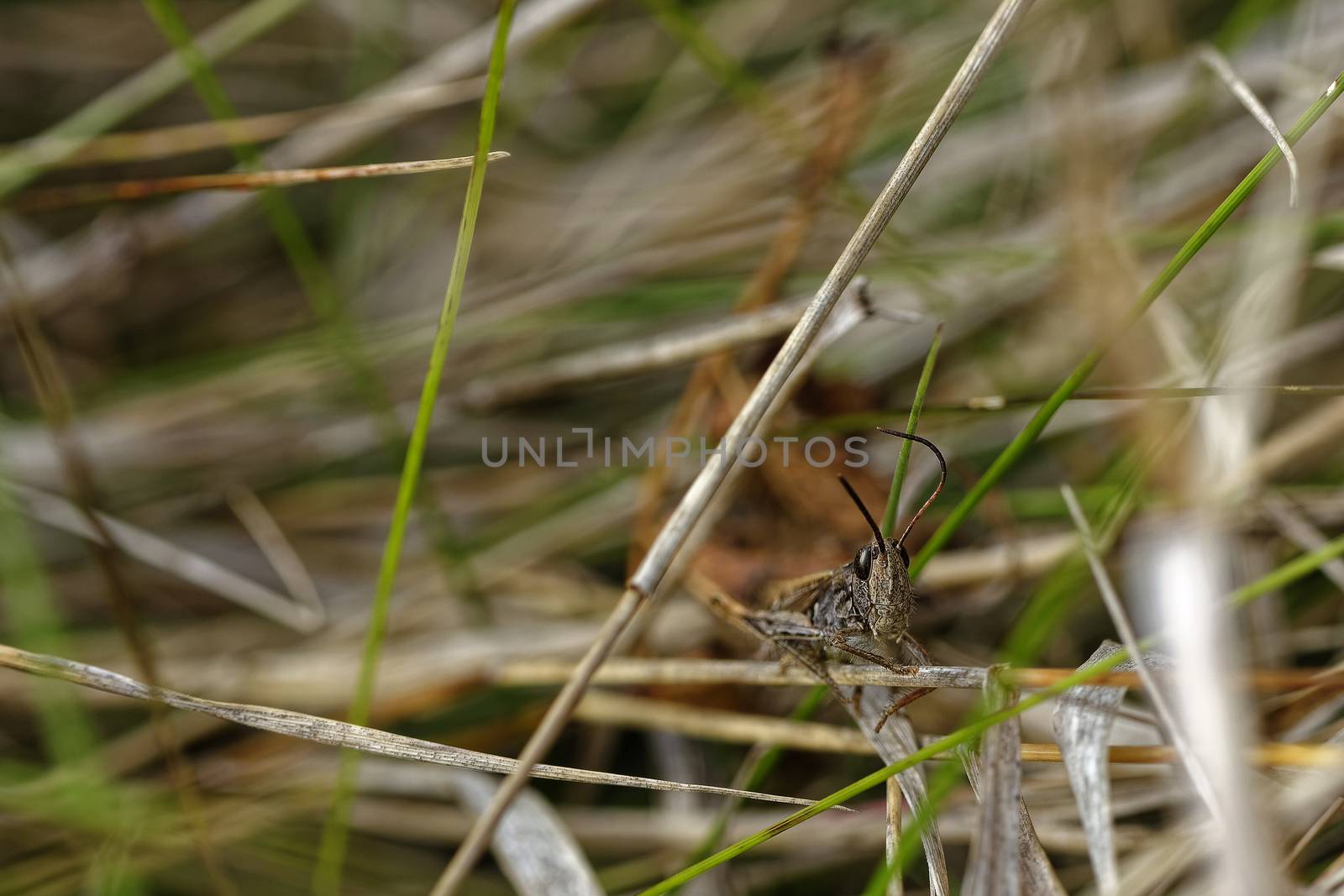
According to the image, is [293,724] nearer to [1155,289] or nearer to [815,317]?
[815,317]

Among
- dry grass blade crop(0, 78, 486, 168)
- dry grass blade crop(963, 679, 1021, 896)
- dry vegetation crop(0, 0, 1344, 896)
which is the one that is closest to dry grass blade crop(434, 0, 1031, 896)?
dry vegetation crop(0, 0, 1344, 896)

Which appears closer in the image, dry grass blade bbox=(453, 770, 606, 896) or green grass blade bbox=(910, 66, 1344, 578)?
green grass blade bbox=(910, 66, 1344, 578)

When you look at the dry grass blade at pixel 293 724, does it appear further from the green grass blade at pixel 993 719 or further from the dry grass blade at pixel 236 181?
the dry grass blade at pixel 236 181

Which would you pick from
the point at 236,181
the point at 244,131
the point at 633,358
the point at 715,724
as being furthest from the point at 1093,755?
the point at 244,131

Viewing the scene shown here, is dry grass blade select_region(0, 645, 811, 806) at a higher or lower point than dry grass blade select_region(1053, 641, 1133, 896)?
higher

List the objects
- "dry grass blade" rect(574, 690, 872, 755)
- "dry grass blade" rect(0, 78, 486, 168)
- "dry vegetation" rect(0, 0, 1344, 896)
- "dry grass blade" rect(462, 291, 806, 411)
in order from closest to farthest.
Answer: "dry vegetation" rect(0, 0, 1344, 896) → "dry grass blade" rect(574, 690, 872, 755) → "dry grass blade" rect(462, 291, 806, 411) → "dry grass blade" rect(0, 78, 486, 168)

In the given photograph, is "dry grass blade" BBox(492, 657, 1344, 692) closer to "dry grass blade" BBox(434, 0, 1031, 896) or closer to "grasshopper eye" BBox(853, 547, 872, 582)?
"grasshopper eye" BBox(853, 547, 872, 582)
